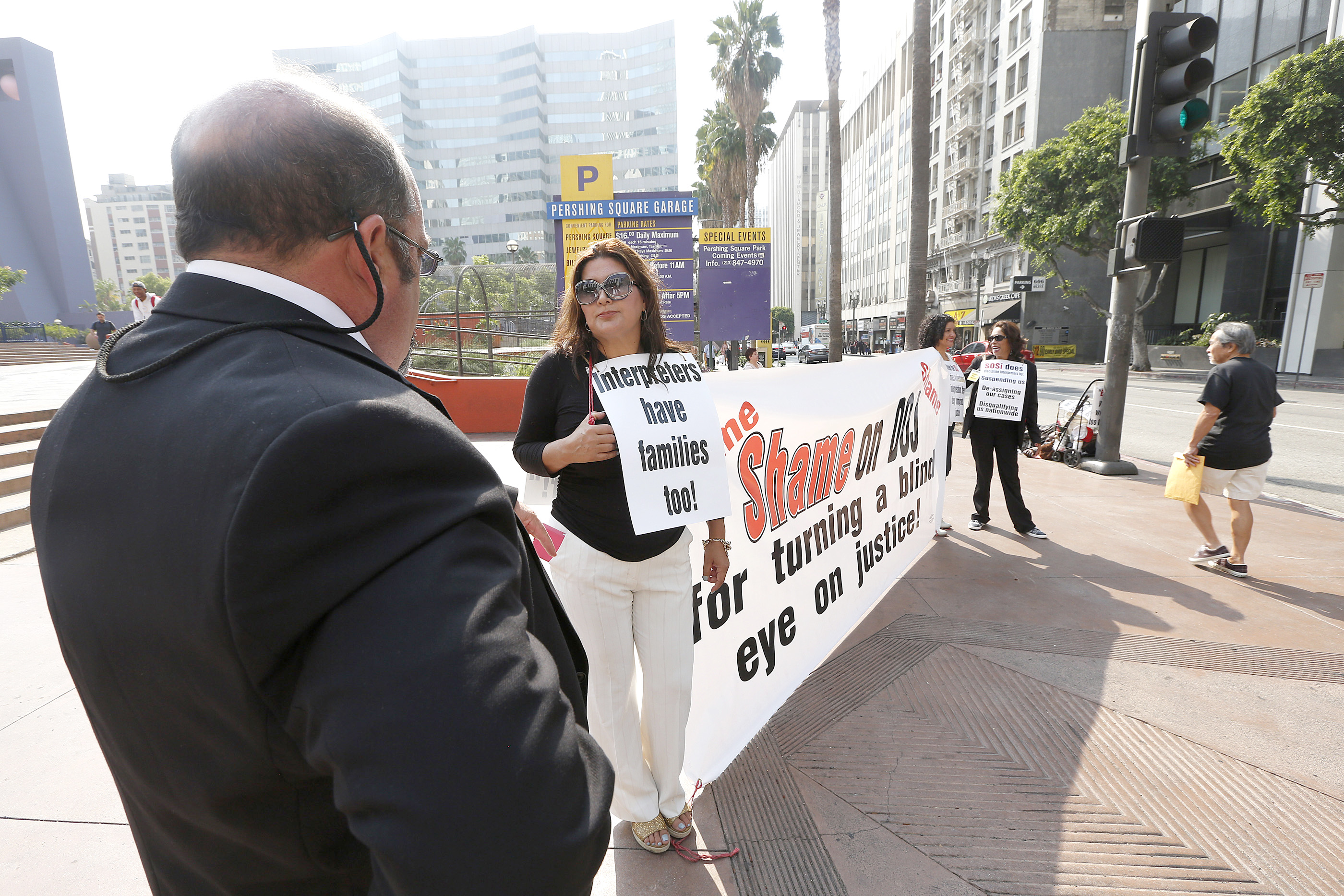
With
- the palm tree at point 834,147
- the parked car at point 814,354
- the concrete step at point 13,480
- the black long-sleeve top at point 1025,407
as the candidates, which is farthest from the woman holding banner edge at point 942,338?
the parked car at point 814,354

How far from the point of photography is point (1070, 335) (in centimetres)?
4078

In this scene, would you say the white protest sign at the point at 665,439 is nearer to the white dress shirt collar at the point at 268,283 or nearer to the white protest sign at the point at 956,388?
the white dress shirt collar at the point at 268,283

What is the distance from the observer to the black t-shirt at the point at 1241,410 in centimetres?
491

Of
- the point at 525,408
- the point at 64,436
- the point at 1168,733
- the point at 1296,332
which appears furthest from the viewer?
the point at 1296,332

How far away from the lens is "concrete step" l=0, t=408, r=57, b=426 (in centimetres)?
805

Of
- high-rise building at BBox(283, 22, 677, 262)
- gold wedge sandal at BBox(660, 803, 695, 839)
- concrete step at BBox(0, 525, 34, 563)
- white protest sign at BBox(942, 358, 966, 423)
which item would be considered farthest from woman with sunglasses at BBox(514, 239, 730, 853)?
high-rise building at BBox(283, 22, 677, 262)

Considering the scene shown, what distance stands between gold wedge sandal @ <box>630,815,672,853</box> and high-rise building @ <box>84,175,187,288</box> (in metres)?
156

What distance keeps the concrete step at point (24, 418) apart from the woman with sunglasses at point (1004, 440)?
10.5 m

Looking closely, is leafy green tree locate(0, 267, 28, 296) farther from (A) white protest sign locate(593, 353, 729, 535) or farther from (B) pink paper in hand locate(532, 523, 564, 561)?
(A) white protest sign locate(593, 353, 729, 535)

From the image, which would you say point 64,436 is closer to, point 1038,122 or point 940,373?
point 940,373

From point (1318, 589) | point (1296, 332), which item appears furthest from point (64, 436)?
point (1296, 332)

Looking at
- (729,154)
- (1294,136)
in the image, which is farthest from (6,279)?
(1294,136)

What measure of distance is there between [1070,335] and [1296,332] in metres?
15.9

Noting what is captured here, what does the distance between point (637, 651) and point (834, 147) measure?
1853 cm
